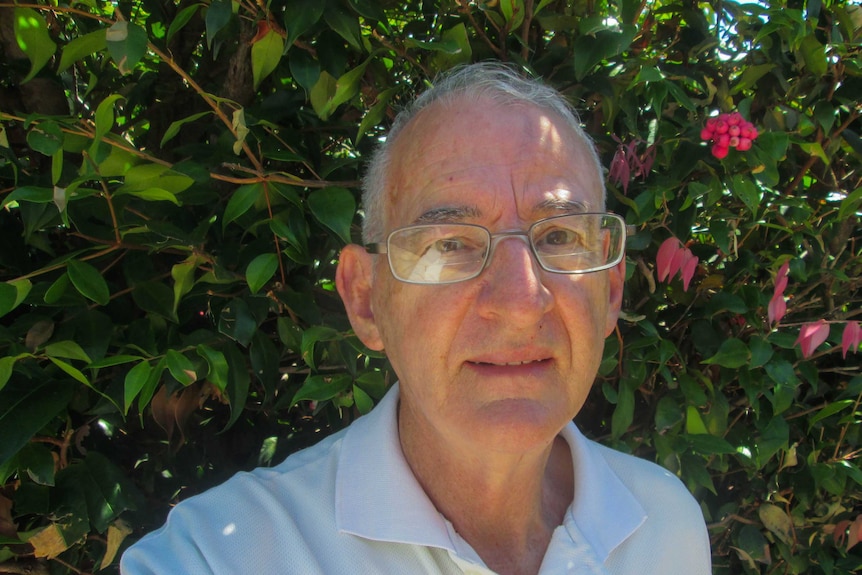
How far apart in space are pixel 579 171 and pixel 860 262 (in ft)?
3.64

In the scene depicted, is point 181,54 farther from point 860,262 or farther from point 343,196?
point 860,262

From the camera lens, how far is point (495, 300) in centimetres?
151

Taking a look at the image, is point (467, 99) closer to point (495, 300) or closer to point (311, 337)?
point (495, 300)

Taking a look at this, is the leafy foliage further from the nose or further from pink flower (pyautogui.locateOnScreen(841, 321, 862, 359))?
the nose

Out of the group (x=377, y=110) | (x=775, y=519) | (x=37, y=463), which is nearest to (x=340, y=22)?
(x=377, y=110)

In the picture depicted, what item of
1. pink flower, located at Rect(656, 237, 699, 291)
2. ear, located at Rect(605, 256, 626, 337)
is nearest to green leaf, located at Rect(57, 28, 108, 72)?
ear, located at Rect(605, 256, 626, 337)

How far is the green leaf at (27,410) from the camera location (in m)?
1.57

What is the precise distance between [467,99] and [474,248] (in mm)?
374

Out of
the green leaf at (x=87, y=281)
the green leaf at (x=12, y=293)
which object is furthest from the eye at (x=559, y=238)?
the green leaf at (x=12, y=293)

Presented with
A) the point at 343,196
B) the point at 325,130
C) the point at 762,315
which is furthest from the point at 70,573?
the point at 762,315

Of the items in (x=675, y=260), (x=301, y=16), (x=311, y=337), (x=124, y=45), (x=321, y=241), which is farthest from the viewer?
(x=321, y=241)

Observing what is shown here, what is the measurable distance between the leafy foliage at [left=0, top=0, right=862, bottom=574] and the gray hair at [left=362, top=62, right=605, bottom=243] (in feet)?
0.24

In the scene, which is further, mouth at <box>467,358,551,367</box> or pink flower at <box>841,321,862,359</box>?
pink flower at <box>841,321,862,359</box>

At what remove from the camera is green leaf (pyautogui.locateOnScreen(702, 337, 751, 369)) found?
2.01 metres
